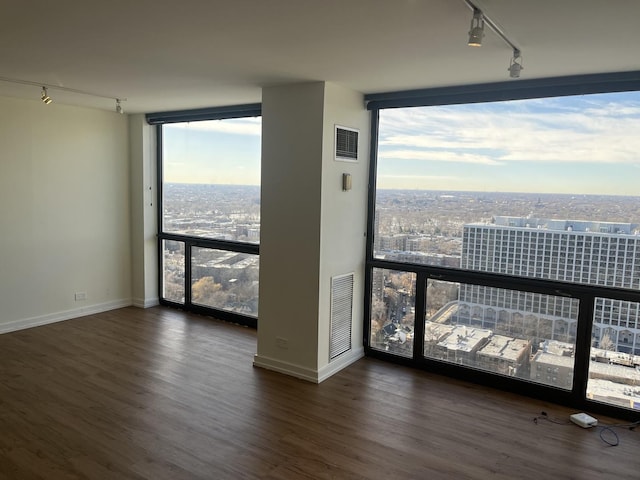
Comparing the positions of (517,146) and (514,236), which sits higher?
(517,146)

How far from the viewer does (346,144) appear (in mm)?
4477

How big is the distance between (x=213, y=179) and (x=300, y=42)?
3.33 metres

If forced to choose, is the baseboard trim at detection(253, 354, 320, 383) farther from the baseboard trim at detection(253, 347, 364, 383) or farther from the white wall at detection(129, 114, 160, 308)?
the white wall at detection(129, 114, 160, 308)

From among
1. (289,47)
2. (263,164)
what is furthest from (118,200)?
(289,47)

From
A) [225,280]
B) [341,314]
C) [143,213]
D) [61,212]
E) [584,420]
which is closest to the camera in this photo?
[584,420]

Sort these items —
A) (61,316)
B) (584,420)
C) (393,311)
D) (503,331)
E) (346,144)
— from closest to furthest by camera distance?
(584,420) → (503,331) → (346,144) → (393,311) → (61,316)

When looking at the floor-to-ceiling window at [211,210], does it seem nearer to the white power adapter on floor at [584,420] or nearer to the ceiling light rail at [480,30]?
the ceiling light rail at [480,30]

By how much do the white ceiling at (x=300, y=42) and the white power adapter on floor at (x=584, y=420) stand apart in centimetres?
258

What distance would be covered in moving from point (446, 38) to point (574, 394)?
3017mm

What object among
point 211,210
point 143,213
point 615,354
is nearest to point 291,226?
point 211,210

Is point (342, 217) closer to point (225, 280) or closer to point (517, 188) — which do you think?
point (517, 188)

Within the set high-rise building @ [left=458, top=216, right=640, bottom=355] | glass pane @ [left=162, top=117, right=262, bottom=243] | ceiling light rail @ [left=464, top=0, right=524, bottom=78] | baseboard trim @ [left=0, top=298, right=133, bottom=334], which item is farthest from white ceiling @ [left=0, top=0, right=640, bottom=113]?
baseboard trim @ [left=0, top=298, right=133, bottom=334]

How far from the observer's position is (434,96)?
439 cm

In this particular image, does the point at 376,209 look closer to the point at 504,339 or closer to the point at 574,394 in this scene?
the point at 504,339
